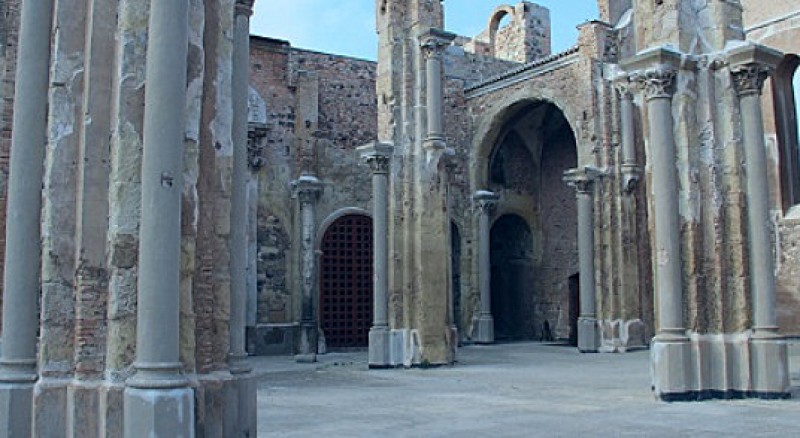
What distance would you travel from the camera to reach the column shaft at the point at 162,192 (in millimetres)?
4836

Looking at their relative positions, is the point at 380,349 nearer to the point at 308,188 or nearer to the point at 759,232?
the point at 308,188

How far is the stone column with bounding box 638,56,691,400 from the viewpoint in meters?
8.51

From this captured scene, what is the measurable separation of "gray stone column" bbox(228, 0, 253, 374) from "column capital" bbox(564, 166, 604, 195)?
12.5 meters

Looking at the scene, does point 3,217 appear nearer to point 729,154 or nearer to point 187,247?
point 187,247

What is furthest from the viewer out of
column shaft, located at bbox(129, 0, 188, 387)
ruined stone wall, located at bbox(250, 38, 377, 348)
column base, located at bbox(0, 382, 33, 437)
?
ruined stone wall, located at bbox(250, 38, 377, 348)

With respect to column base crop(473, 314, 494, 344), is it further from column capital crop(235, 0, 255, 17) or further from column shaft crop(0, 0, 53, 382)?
column shaft crop(0, 0, 53, 382)

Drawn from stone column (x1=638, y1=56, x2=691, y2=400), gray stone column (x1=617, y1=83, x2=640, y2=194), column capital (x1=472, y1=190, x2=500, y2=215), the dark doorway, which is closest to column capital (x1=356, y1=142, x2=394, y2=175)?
stone column (x1=638, y1=56, x2=691, y2=400)

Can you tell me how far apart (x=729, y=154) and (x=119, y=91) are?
6652mm

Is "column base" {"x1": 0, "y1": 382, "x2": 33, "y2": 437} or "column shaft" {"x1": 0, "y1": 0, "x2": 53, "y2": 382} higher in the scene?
"column shaft" {"x1": 0, "y1": 0, "x2": 53, "y2": 382}

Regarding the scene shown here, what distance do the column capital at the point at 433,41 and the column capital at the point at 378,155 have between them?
5.80ft

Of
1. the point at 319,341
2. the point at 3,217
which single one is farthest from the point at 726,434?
the point at 319,341

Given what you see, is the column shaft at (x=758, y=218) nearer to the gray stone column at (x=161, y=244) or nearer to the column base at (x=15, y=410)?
the gray stone column at (x=161, y=244)

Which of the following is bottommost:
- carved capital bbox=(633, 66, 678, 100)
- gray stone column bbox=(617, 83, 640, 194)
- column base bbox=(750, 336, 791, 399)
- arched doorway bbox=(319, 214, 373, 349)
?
column base bbox=(750, 336, 791, 399)

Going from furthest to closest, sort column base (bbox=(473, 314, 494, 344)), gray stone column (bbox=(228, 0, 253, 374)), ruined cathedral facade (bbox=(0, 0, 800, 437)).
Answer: column base (bbox=(473, 314, 494, 344)) < gray stone column (bbox=(228, 0, 253, 374)) < ruined cathedral facade (bbox=(0, 0, 800, 437))
